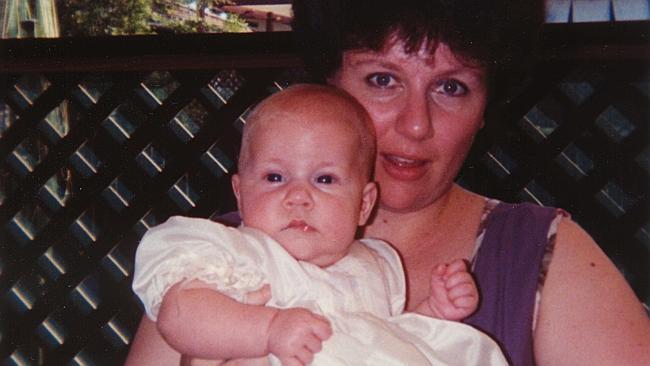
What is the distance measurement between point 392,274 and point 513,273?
0.76 ft

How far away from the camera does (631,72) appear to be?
2646 mm

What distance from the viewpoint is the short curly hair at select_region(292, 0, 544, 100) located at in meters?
1.37

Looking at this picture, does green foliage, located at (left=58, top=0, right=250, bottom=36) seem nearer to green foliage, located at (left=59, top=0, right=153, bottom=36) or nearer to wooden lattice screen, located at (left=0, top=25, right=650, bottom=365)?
green foliage, located at (left=59, top=0, right=153, bottom=36)

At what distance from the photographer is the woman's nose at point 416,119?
1.34 m

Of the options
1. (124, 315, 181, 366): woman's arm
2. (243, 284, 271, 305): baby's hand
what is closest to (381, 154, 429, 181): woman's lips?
(243, 284, 271, 305): baby's hand

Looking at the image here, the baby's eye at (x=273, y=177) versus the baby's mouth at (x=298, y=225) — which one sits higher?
the baby's eye at (x=273, y=177)

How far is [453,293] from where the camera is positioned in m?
1.20

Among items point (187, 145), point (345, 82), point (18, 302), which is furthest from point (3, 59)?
point (345, 82)

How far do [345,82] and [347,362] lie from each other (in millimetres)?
575

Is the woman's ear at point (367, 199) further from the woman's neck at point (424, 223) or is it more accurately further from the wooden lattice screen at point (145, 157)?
the wooden lattice screen at point (145, 157)

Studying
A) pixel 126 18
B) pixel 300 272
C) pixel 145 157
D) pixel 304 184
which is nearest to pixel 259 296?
pixel 300 272

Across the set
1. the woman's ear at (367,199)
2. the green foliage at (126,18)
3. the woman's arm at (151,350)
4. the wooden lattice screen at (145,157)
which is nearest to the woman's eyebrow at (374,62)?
the woman's ear at (367,199)

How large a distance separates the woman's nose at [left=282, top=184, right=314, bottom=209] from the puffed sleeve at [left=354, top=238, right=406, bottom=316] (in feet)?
0.65

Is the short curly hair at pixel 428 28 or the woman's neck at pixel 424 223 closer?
the short curly hair at pixel 428 28
